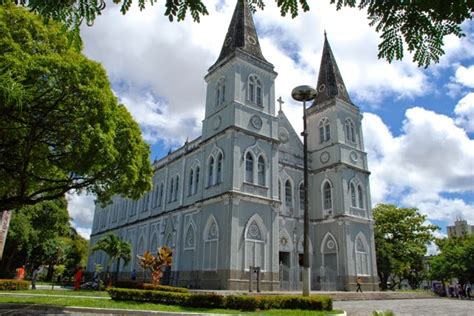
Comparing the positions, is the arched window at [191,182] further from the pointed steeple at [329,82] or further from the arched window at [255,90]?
the pointed steeple at [329,82]

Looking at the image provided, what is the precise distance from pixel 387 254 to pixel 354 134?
11307 mm

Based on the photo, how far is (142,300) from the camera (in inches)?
555

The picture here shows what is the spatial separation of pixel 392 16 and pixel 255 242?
1991cm

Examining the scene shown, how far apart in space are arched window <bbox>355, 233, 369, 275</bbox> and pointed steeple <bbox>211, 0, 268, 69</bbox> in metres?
14.5

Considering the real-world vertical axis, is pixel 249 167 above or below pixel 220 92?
below

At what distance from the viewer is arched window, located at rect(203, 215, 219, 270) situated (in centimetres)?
2116

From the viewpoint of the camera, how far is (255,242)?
21.4 metres

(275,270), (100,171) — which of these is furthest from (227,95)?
(100,171)

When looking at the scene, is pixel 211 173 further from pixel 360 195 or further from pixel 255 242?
pixel 360 195

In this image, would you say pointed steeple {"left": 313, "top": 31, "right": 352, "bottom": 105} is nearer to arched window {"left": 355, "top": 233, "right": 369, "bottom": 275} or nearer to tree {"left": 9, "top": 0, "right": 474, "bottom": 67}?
arched window {"left": 355, "top": 233, "right": 369, "bottom": 275}

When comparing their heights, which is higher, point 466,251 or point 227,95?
point 227,95

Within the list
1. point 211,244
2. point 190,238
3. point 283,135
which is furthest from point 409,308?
point 283,135

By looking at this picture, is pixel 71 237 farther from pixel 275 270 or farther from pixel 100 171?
pixel 100 171

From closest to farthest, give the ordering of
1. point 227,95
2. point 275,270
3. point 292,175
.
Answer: point 275,270 → point 227,95 → point 292,175
